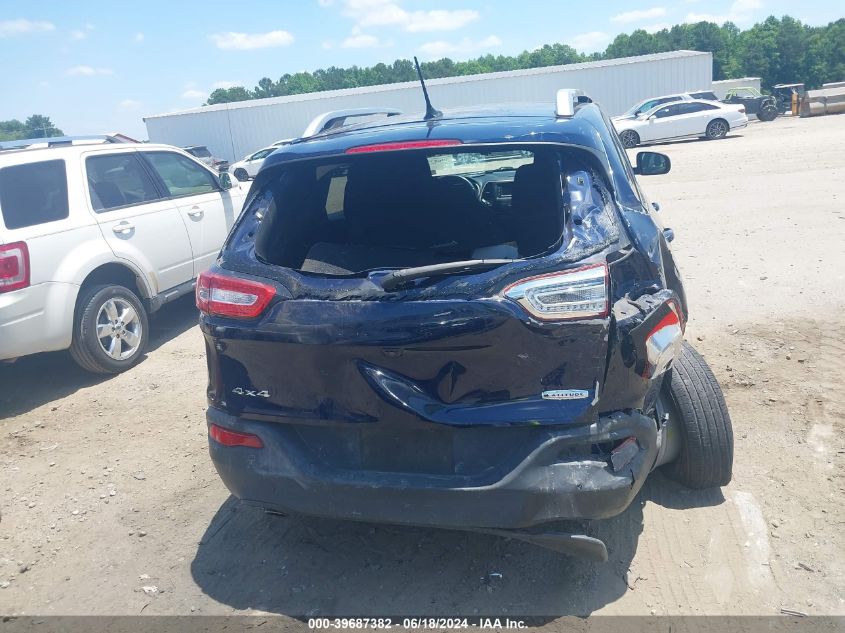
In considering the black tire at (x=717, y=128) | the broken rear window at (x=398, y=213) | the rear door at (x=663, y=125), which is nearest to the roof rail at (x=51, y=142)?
the broken rear window at (x=398, y=213)

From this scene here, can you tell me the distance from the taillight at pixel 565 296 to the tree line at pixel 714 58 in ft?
143

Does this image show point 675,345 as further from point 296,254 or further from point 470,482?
point 296,254

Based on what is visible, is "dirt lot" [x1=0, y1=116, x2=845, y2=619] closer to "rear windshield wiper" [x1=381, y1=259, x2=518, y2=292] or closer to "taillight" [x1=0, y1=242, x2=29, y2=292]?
"taillight" [x1=0, y1=242, x2=29, y2=292]

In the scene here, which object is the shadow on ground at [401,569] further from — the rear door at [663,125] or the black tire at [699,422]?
the rear door at [663,125]

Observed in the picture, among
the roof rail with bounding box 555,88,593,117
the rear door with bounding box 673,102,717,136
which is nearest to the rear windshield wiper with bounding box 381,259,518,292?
the roof rail with bounding box 555,88,593,117

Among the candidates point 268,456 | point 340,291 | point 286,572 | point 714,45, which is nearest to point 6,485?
point 286,572

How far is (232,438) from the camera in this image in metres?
2.84

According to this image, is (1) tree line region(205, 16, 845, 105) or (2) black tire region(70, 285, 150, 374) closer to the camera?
(2) black tire region(70, 285, 150, 374)

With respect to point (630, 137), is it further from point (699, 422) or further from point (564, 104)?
point (699, 422)

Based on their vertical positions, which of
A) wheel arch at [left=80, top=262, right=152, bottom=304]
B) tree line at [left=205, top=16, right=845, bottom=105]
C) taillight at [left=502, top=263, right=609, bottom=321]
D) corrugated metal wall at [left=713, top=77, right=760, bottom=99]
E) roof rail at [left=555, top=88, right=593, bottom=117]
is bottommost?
wheel arch at [left=80, top=262, right=152, bottom=304]

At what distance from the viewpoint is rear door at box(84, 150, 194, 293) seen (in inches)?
237

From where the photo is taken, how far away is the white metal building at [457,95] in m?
38.9

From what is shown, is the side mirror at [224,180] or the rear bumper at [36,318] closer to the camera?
the rear bumper at [36,318]

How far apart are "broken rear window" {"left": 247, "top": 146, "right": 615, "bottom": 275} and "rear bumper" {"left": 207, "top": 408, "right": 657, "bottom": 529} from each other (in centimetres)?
77
